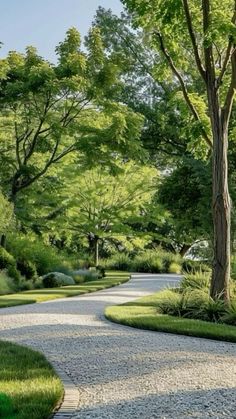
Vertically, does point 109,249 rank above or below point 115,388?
above

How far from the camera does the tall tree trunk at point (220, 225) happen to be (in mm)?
10766

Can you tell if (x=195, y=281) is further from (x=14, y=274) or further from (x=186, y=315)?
(x=14, y=274)

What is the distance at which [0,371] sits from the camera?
219 inches

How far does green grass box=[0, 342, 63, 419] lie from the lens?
4.24 meters

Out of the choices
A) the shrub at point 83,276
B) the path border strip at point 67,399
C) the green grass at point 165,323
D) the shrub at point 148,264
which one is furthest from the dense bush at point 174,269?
the path border strip at point 67,399

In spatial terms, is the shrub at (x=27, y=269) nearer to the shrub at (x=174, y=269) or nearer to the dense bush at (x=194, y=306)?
the dense bush at (x=194, y=306)

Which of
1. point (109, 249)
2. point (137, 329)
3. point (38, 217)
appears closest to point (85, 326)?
point (137, 329)

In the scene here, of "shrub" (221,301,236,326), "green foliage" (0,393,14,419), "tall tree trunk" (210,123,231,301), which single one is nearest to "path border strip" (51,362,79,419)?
"green foliage" (0,393,14,419)

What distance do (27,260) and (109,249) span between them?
19.4m

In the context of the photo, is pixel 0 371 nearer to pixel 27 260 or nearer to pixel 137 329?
pixel 137 329

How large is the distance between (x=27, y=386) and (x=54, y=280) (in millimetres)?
12292

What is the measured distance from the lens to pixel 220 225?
1087 centimetres

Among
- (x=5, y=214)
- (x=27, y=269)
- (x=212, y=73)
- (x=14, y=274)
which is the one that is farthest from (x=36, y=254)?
(x=212, y=73)

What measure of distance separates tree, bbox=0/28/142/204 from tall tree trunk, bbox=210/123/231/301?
764 centimetres
